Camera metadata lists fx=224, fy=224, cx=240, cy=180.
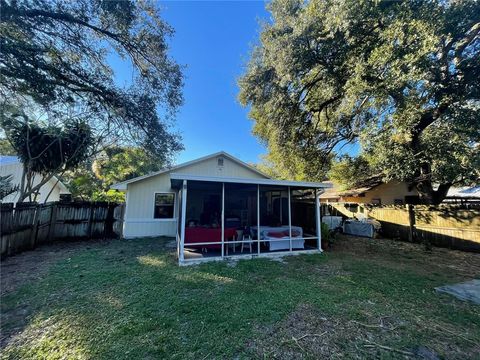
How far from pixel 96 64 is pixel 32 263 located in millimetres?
6251

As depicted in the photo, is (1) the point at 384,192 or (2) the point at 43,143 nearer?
(2) the point at 43,143

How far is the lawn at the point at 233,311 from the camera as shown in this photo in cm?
295

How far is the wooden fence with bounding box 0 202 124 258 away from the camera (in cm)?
654

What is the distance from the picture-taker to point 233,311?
12.7 ft

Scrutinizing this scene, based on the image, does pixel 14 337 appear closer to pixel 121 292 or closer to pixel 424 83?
pixel 121 292

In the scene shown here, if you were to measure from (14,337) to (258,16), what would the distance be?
1351 centimetres

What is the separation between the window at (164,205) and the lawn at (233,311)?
4.73 metres

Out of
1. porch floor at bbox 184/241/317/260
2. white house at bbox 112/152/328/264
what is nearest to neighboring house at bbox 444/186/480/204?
white house at bbox 112/152/328/264

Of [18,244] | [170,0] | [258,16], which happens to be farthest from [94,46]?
[258,16]

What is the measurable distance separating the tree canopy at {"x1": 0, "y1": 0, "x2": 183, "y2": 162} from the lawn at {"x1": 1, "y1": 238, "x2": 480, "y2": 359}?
4.74 metres

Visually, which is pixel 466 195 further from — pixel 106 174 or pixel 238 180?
pixel 106 174

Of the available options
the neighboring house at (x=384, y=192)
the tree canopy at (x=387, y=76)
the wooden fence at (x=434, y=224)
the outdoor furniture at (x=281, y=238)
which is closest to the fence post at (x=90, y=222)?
the outdoor furniture at (x=281, y=238)

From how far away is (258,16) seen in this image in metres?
11.0

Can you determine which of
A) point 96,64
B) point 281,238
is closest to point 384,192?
point 281,238
